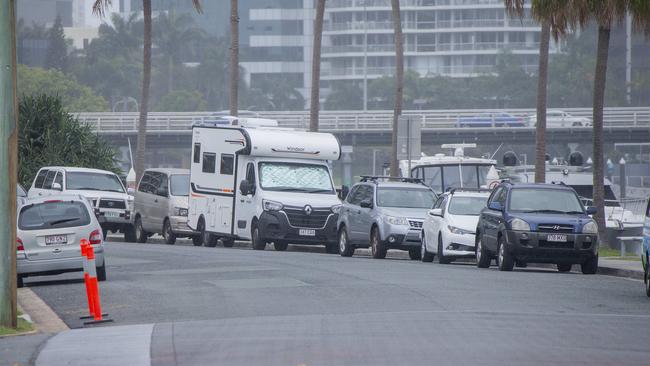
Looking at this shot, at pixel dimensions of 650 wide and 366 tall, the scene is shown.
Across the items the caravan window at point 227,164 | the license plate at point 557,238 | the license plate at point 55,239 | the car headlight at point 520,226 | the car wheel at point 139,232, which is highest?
the caravan window at point 227,164

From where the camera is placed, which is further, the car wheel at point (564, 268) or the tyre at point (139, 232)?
the tyre at point (139, 232)

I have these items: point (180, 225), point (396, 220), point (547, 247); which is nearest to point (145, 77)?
point (180, 225)

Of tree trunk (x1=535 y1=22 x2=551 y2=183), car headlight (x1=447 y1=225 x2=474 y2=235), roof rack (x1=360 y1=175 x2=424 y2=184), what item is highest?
tree trunk (x1=535 y1=22 x2=551 y2=183)

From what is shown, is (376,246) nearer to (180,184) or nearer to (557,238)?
(557,238)

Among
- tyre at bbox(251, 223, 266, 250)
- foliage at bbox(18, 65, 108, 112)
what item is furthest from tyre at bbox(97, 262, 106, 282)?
foliage at bbox(18, 65, 108, 112)

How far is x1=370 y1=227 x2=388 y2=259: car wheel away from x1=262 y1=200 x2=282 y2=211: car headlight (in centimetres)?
317

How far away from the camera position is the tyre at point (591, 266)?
85.1ft

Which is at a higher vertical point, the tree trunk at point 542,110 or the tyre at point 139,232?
the tree trunk at point 542,110

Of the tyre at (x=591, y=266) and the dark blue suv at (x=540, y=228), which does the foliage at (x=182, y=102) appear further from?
the tyre at (x=591, y=266)

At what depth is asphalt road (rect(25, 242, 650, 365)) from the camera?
13367 millimetres

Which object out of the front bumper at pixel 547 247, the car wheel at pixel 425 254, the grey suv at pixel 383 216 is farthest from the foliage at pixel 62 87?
the front bumper at pixel 547 247

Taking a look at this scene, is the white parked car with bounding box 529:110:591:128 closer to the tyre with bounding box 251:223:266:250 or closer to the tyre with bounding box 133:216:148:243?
the tyre with bounding box 133:216:148:243

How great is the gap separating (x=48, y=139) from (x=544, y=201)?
2613cm

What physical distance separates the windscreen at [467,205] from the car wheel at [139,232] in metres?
13.9
